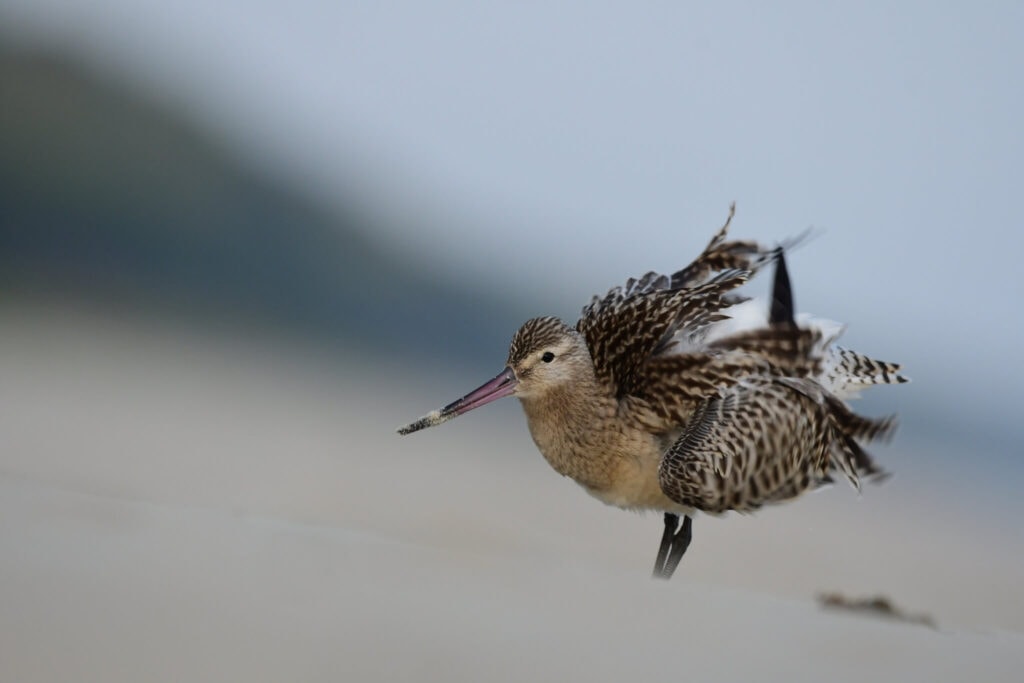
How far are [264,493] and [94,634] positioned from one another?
9.73 m

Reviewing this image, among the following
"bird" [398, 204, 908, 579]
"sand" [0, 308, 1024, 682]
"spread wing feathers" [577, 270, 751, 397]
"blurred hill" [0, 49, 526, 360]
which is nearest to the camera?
"sand" [0, 308, 1024, 682]

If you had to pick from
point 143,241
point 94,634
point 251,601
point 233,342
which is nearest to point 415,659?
point 251,601

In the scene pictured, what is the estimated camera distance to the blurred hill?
29453 mm

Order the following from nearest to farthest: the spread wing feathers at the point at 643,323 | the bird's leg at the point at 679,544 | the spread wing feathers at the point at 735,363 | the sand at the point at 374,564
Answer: the sand at the point at 374,564 → the spread wing feathers at the point at 735,363 → the spread wing feathers at the point at 643,323 → the bird's leg at the point at 679,544

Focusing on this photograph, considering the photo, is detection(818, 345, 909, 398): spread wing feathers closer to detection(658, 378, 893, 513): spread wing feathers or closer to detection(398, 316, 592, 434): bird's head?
detection(658, 378, 893, 513): spread wing feathers

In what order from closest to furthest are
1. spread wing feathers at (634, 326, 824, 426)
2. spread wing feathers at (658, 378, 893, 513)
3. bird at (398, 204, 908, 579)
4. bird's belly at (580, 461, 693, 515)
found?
1. spread wing feathers at (658, 378, 893, 513)
2. bird at (398, 204, 908, 579)
3. spread wing feathers at (634, 326, 824, 426)
4. bird's belly at (580, 461, 693, 515)

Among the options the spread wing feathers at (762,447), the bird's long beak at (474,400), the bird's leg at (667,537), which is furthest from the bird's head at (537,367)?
the bird's leg at (667,537)

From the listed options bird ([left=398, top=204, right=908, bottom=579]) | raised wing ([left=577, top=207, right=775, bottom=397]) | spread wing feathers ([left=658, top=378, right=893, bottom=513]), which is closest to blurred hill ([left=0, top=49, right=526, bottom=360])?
raised wing ([left=577, top=207, right=775, bottom=397])

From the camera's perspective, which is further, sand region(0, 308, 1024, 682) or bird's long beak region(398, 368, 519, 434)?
bird's long beak region(398, 368, 519, 434)

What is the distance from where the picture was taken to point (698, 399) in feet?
20.0

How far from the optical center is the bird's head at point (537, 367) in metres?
6.46

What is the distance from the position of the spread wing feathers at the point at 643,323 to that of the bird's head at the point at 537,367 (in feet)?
0.59

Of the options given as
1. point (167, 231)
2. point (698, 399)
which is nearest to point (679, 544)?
point (698, 399)

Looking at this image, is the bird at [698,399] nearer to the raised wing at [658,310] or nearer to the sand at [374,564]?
the raised wing at [658,310]
